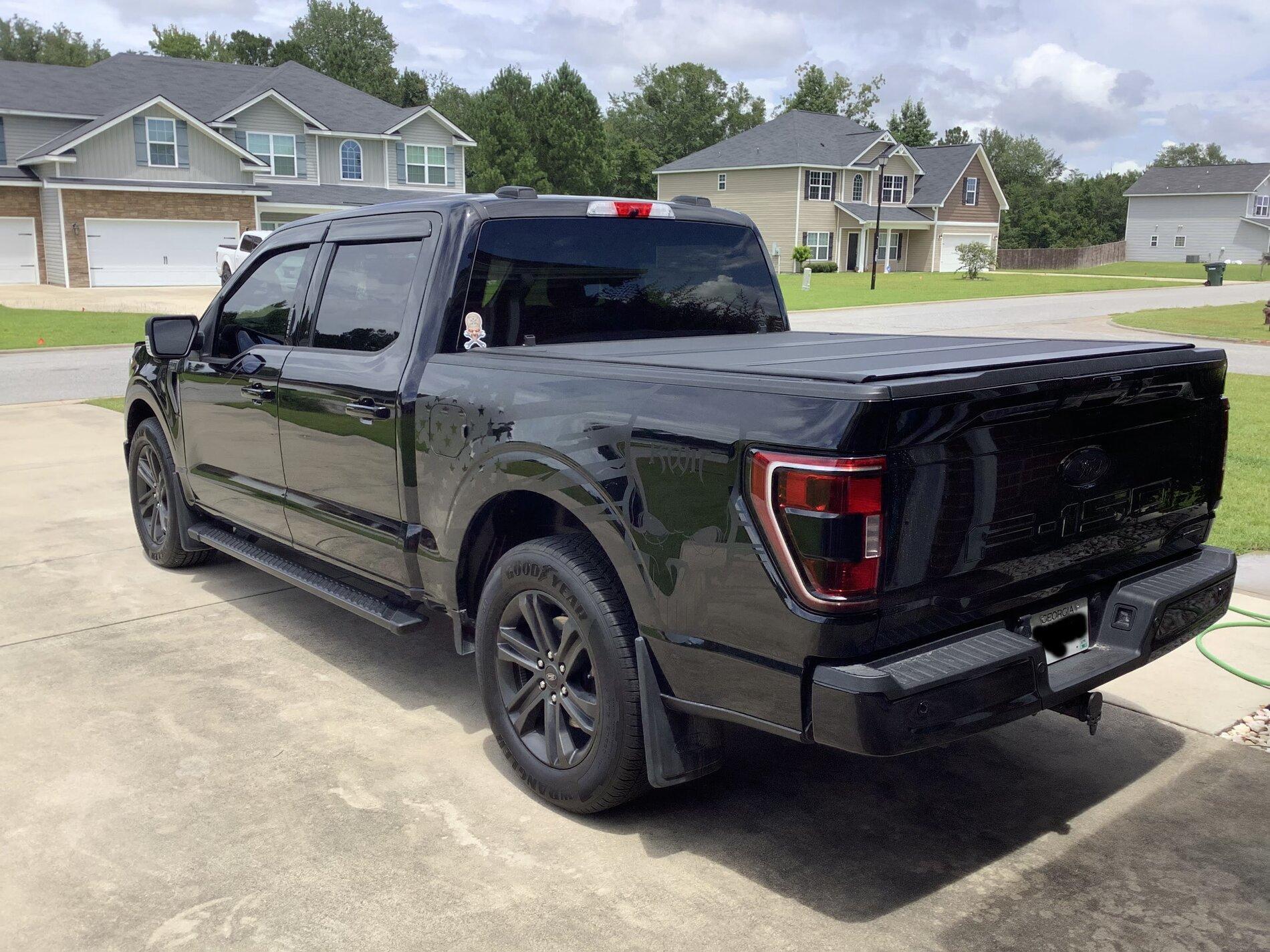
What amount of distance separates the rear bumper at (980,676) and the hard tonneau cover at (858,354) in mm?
736

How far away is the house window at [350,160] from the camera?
155 feet

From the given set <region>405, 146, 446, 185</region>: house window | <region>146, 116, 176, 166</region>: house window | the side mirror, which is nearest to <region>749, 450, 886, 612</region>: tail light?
the side mirror

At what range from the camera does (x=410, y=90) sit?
82.8 m

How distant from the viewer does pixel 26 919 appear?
126 inches

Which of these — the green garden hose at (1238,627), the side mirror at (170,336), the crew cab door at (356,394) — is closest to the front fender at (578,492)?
the crew cab door at (356,394)

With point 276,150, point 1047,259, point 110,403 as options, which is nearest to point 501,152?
point 276,150

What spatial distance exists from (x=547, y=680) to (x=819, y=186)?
61400 millimetres

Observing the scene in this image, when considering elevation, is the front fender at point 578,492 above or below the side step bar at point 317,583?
above

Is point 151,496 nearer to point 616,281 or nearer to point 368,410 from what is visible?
point 368,410

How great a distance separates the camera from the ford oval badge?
3281 millimetres

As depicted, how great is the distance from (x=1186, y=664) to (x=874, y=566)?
10.1ft

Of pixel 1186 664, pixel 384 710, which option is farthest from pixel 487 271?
pixel 1186 664

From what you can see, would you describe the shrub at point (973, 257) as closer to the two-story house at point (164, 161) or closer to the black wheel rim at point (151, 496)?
the two-story house at point (164, 161)

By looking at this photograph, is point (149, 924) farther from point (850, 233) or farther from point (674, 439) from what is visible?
point (850, 233)
